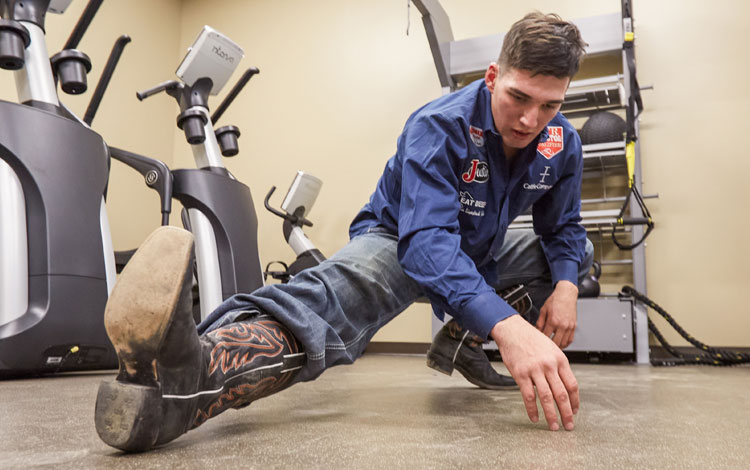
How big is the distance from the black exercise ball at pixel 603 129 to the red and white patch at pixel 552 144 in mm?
1911

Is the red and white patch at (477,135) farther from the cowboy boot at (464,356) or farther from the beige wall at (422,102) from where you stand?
the beige wall at (422,102)

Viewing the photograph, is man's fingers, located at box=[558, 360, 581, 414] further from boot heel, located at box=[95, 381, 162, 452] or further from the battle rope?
the battle rope

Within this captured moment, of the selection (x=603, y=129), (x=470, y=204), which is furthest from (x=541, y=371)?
(x=603, y=129)

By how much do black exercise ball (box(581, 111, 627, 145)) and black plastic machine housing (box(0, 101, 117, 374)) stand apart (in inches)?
96.4

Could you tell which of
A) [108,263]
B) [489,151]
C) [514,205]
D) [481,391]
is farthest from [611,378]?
[108,263]

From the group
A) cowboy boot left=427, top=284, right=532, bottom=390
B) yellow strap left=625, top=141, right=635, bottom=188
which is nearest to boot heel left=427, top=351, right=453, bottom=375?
cowboy boot left=427, top=284, right=532, bottom=390

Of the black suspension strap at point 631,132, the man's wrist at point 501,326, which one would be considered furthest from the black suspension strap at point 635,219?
the man's wrist at point 501,326

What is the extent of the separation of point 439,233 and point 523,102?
32 centimetres

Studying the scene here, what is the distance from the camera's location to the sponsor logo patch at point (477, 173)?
3.78ft

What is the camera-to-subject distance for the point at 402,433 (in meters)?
0.85

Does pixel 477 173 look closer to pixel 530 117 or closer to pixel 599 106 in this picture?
pixel 530 117

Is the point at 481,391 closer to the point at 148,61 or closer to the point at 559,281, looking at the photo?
the point at 559,281

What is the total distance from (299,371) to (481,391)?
73cm

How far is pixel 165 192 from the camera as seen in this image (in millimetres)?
2275
